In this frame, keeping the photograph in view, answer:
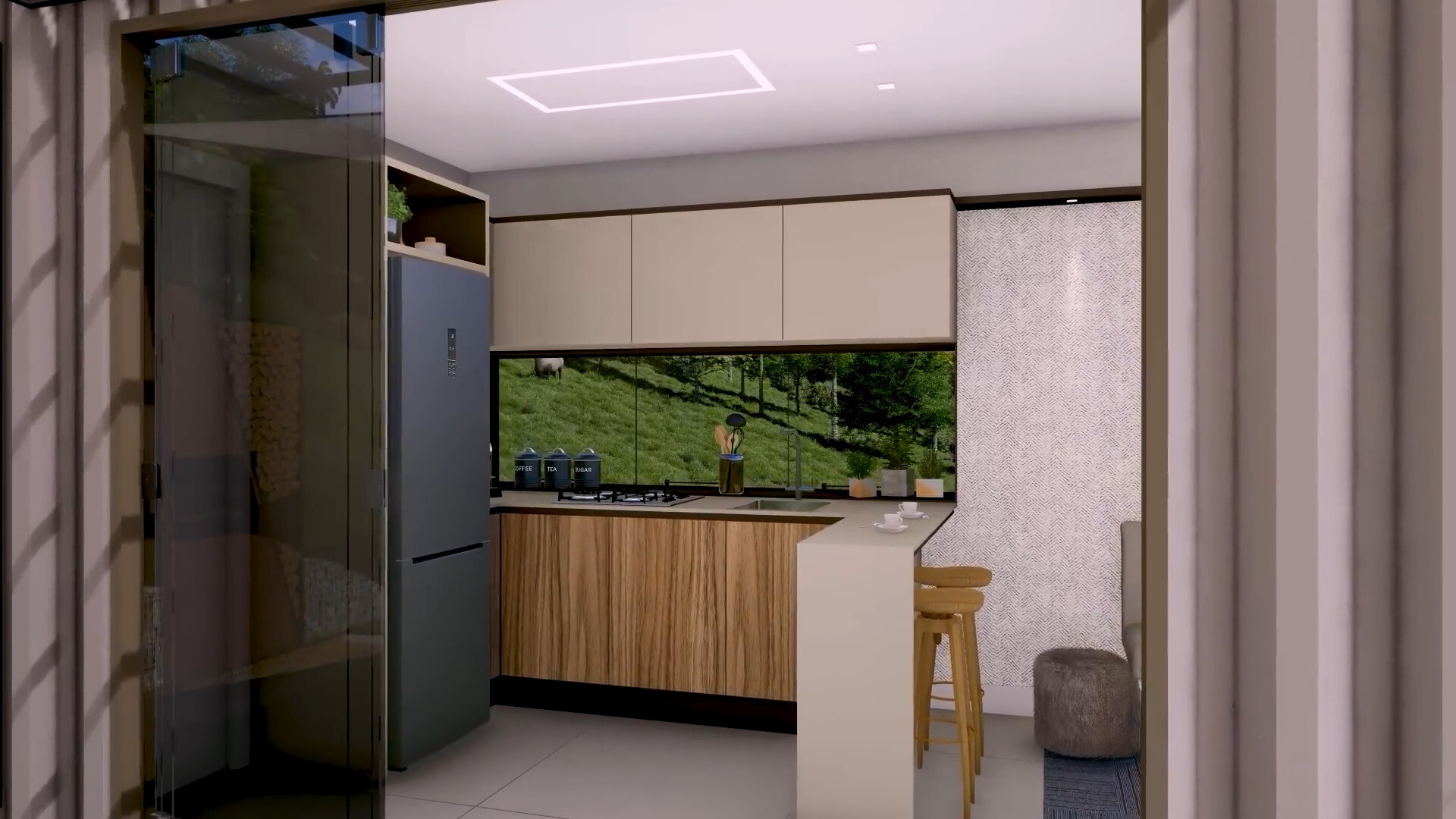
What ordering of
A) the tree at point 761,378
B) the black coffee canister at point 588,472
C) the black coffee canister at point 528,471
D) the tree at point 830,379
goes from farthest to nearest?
the black coffee canister at point 528,471
the black coffee canister at point 588,472
the tree at point 761,378
the tree at point 830,379

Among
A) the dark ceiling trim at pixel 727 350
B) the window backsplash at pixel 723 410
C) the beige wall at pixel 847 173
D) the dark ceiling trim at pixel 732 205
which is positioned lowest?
the window backsplash at pixel 723 410

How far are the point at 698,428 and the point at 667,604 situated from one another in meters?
1.10

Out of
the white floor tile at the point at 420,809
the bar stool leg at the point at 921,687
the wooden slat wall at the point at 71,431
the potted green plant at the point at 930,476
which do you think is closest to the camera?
the wooden slat wall at the point at 71,431

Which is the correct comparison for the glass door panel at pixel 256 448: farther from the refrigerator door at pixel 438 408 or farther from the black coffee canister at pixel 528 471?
the black coffee canister at pixel 528 471

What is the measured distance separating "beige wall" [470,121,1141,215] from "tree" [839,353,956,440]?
2.66ft

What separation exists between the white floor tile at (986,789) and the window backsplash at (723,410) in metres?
1.37

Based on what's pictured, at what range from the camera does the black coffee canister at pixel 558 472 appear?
5324 mm

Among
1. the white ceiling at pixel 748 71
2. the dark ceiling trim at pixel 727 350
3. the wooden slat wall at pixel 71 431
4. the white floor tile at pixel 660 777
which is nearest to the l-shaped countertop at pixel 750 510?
the dark ceiling trim at pixel 727 350

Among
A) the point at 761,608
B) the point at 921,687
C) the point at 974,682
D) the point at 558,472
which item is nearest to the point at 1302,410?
the point at 921,687

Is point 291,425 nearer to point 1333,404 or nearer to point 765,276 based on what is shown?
point 1333,404

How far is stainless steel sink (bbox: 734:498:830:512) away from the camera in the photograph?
15.3ft

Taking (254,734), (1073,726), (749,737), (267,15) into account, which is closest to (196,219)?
(267,15)

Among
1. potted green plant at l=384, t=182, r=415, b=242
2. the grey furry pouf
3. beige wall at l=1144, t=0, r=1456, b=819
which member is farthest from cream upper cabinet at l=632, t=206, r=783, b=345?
beige wall at l=1144, t=0, r=1456, b=819

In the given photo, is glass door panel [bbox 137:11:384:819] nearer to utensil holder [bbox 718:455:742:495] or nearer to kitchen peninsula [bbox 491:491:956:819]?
kitchen peninsula [bbox 491:491:956:819]
